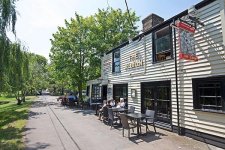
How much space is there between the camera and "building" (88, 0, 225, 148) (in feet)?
25.3

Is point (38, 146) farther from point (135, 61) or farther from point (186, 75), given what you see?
point (135, 61)

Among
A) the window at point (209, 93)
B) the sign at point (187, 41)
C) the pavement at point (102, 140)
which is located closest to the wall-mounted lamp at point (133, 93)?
the pavement at point (102, 140)

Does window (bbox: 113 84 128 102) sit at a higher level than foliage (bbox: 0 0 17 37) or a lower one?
lower

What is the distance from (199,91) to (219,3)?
335cm

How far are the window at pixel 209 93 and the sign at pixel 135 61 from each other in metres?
4.72

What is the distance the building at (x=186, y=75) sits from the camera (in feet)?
25.3

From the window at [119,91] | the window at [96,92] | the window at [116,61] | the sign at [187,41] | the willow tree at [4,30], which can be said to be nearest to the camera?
the sign at [187,41]

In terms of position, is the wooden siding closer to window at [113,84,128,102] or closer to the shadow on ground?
window at [113,84,128,102]

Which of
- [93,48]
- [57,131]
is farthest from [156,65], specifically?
[93,48]

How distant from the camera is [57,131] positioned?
10.5 metres

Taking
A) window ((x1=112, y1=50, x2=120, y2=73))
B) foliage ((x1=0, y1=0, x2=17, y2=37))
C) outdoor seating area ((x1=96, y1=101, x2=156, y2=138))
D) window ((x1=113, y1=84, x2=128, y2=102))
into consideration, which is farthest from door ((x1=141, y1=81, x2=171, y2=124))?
foliage ((x1=0, y1=0, x2=17, y2=37))

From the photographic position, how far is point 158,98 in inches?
446

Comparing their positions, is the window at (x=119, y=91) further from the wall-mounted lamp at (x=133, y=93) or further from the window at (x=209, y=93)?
the window at (x=209, y=93)

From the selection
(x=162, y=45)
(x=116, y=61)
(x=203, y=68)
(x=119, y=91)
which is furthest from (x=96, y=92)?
(x=203, y=68)
